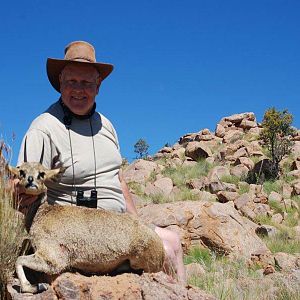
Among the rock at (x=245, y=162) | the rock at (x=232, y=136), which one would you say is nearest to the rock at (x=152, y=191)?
the rock at (x=245, y=162)

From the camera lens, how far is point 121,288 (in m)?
4.18

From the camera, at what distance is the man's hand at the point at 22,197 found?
4.30 m

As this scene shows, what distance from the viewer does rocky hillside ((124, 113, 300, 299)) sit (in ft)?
30.8

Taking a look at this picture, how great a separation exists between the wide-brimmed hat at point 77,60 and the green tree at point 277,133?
56.6 ft

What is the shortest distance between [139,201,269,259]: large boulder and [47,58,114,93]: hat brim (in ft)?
17.2

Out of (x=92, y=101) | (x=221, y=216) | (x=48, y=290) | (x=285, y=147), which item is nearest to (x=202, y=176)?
(x=285, y=147)

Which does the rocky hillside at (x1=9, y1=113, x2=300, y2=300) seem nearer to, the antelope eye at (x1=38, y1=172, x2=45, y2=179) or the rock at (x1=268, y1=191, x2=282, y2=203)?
the rock at (x1=268, y1=191, x2=282, y2=203)

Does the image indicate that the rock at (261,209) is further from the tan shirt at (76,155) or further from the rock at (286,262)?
the tan shirt at (76,155)

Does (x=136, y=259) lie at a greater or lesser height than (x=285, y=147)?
lesser

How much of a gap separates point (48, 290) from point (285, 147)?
2096 centimetres

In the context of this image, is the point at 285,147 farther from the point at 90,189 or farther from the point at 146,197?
the point at 90,189

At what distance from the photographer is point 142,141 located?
148 feet

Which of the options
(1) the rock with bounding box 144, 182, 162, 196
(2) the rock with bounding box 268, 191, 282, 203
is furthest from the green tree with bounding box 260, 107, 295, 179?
(1) the rock with bounding box 144, 182, 162, 196

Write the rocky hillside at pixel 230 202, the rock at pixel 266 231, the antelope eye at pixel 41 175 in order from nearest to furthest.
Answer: the antelope eye at pixel 41 175
the rocky hillside at pixel 230 202
the rock at pixel 266 231
